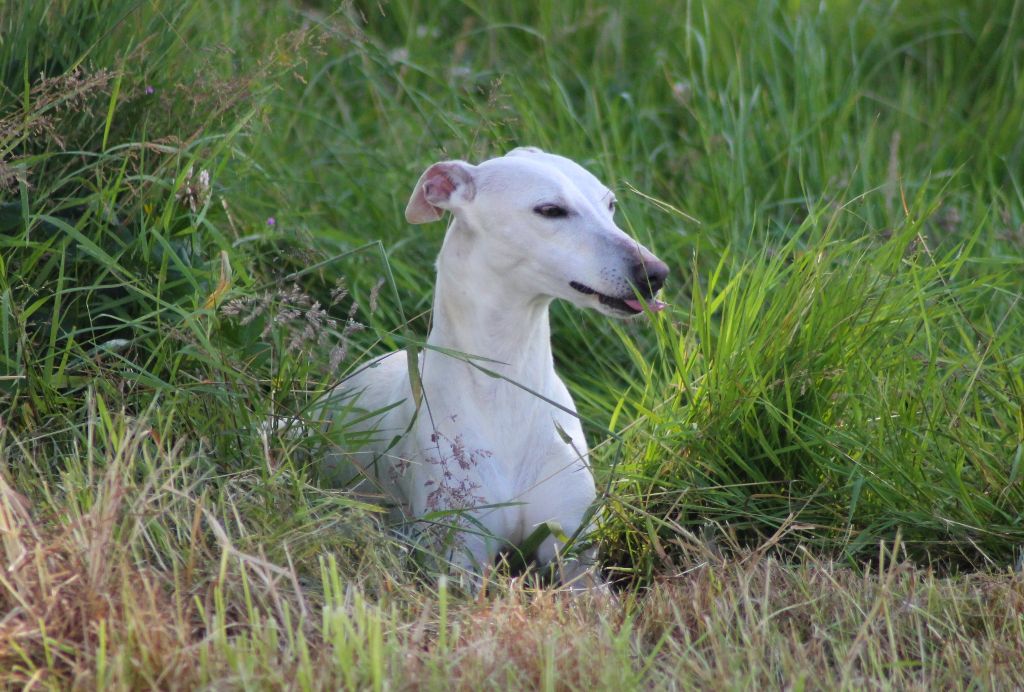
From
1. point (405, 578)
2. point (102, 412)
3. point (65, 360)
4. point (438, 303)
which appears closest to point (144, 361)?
point (65, 360)

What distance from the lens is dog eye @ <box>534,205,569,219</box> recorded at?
3.03m

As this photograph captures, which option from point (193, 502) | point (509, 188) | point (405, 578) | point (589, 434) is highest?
point (509, 188)

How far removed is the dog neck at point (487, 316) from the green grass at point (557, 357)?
0.21 metres

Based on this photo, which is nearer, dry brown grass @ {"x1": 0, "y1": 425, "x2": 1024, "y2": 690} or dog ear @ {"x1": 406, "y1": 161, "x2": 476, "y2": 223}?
dry brown grass @ {"x1": 0, "y1": 425, "x2": 1024, "y2": 690}

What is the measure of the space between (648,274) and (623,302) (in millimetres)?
97

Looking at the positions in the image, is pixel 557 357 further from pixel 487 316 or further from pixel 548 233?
pixel 548 233

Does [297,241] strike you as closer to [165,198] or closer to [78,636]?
[165,198]

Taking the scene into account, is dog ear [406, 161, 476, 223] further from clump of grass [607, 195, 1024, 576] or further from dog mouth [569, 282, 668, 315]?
clump of grass [607, 195, 1024, 576]

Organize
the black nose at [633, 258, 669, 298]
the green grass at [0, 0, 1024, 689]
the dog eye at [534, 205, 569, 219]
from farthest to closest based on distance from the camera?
the dog eye at [534, 205, 569, 219] → the black nose at [633, 258, 669, 298] → the green grass at [0, 0, 1024, 689]

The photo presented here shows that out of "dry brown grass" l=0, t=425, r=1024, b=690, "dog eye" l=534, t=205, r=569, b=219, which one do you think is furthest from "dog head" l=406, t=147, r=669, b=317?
"dry brown grass" l=0, t=425, r=1024, b=690

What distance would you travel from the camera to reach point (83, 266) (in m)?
3.39

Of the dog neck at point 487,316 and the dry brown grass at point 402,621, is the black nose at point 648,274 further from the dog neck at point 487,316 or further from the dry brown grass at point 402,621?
the dry brown grass at point 402,621

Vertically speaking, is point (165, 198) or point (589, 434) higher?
point (165, 198)

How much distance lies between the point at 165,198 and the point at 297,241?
492 millimetres
